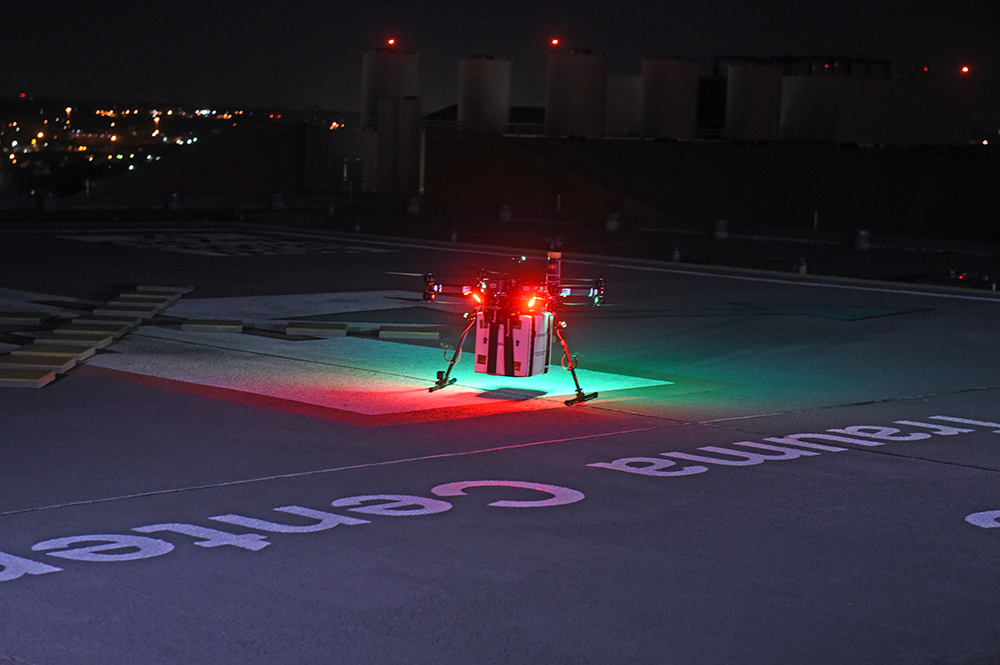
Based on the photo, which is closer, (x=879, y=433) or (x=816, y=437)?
(x=816, y=437)

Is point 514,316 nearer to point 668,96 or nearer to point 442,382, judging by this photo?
point 442,382

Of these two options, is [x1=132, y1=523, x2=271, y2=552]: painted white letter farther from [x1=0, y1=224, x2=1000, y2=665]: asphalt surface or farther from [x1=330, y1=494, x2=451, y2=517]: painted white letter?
[x1=330, y1=494, x2=451, y2=517]: painted white letter

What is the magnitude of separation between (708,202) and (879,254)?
28257 millimetres

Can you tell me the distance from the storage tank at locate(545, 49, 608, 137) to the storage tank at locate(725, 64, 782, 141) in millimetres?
8141

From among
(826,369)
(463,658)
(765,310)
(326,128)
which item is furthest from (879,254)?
(326,128)

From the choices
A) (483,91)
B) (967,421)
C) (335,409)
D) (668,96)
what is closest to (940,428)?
(967,421)

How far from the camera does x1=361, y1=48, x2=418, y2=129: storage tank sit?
70188 millimetres

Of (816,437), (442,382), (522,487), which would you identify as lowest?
(522,487)

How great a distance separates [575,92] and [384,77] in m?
10.4

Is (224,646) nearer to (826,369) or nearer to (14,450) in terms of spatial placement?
(14,450)

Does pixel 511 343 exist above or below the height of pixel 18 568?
above

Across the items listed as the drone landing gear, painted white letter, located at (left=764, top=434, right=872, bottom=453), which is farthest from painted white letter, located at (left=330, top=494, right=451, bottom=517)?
the drone landing gear

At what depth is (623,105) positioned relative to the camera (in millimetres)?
79875

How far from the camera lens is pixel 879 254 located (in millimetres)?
36188
